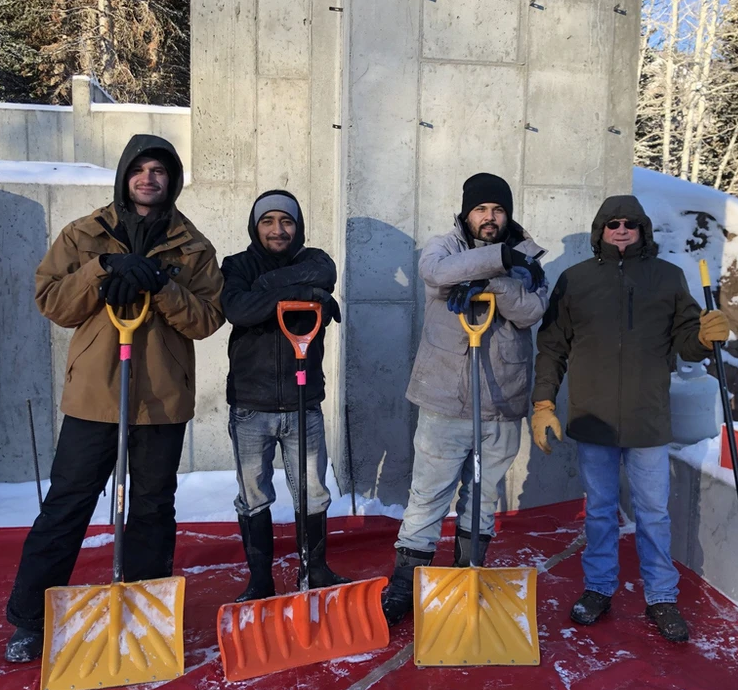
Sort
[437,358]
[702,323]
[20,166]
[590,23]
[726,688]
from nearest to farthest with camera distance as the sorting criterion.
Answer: [726,688] < [702,323] < [437,358] < [590,23] < [20,166]

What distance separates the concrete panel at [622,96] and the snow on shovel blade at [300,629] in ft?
9.45

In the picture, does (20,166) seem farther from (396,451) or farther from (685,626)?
(685,626)

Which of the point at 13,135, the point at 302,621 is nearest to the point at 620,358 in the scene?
the point at 302,621

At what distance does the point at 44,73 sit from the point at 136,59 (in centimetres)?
203

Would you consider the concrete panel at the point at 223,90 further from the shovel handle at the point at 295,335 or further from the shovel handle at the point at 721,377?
the shovel handle at the point at 721,377

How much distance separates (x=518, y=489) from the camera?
411 centimetres

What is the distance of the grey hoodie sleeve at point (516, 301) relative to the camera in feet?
8.66

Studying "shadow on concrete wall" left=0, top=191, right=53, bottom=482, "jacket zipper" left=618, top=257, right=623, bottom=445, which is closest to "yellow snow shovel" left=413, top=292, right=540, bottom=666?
"jacket zipper" left=618, top=257, right=623, bottom=445

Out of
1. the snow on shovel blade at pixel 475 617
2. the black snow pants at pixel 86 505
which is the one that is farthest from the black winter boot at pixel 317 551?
the black snow pants at pixel 86 505

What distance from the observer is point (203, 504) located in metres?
4.07

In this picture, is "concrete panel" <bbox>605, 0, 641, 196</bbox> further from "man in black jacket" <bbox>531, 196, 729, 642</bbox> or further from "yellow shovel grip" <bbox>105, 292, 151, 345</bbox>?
"yellow shovel grip" <bbox>105, 292, 151, 345</bbox>

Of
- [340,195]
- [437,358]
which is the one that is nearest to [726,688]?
[437,358]

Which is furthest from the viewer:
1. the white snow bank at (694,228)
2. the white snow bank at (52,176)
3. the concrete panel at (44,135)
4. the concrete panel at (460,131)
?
the concrete panel at (44,135)

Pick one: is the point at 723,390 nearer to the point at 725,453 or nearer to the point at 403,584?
the point at 725,453
